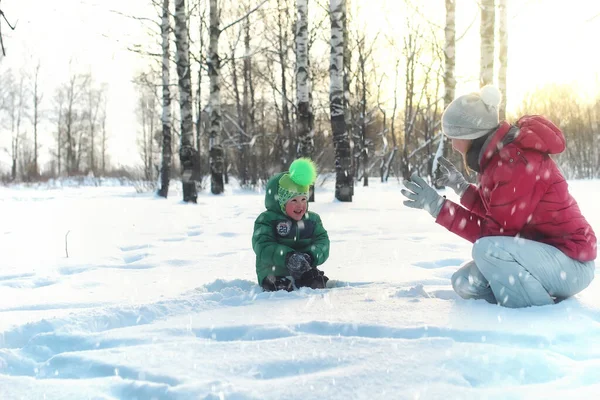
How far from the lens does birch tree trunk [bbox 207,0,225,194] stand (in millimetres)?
10094

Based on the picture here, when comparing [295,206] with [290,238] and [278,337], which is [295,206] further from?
[278,337]

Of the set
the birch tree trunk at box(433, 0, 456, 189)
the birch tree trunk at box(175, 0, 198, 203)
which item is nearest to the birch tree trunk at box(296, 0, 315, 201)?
the birch tree trunk at box(175, 0, 198, 203)

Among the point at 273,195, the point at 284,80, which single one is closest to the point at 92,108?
the point at 284,80

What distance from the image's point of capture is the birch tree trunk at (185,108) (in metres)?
9.73

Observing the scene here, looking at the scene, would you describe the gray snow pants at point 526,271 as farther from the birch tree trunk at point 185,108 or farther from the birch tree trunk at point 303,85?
the birch tree trunk at point 185,108

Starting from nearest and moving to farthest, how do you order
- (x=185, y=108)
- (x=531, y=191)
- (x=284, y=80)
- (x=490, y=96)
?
(x=531, y=191) < (x=490, y=96) < (x=185, y=108) < (x=284, y=80)

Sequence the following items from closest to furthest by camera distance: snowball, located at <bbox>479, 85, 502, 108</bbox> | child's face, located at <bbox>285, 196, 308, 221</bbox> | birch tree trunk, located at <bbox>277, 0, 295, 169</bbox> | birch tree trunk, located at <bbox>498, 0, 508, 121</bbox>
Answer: snowball, located at <bbox>479, 85, 502, 108</bbox>, child's face, located at <bbox>285, 196, 308, 221</bbox>, birch tree trunk, located at <bbox>498, 0, 508, 121</bbox>, birch tree trunk, located at <bbox>277, 0, 295, 169</bbox>

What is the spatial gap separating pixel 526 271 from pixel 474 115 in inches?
29.9

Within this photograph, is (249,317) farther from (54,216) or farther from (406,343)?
(54,216)

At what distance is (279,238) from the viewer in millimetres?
2822

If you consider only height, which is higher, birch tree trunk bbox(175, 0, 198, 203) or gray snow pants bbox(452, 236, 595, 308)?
birch tree trunk bbox(175, 0, 198, 203)

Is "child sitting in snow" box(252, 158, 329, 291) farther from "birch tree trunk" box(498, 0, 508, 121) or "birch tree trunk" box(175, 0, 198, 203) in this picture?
"birch tree trunk" box(498, 0, 508, 121)

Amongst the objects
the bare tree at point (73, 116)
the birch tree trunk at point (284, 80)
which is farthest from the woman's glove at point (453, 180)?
the bare tree at point (73, 116)

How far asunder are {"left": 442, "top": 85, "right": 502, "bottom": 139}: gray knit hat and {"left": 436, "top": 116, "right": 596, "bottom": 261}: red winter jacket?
0.22 feet
